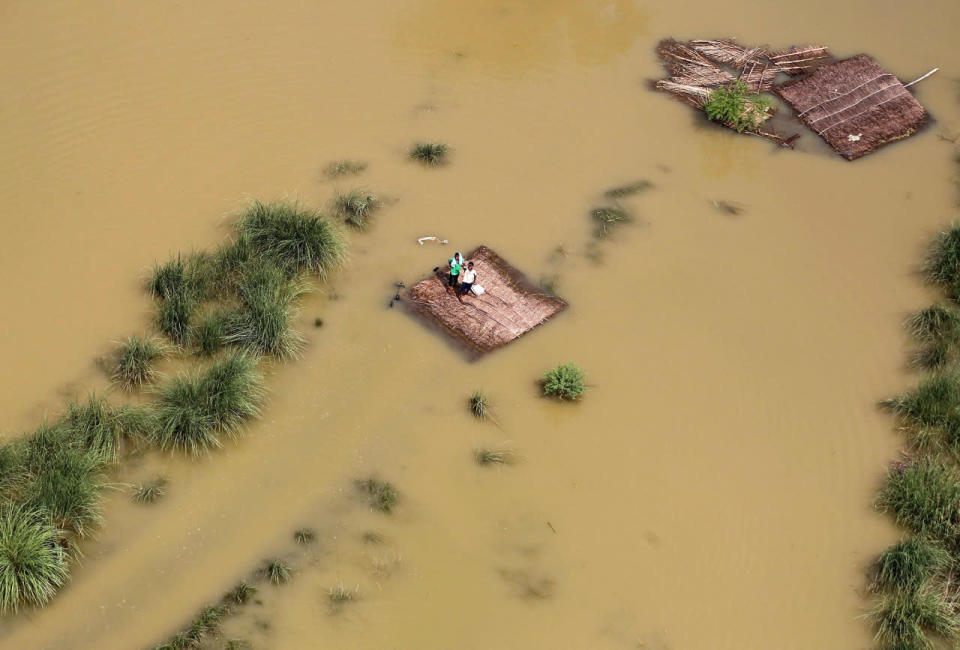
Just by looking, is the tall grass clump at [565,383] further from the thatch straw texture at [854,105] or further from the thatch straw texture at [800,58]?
the thatch straw texture at [800,58]

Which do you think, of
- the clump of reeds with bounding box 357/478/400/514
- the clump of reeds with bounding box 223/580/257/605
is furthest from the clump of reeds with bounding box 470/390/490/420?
the clump of reeds with bounding box 223/580/257/605

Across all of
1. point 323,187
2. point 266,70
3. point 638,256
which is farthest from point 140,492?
point 266,70

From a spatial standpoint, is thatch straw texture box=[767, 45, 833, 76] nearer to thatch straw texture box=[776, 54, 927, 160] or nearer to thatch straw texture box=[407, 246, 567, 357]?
thatch straw texture box=[776, 54, 927, 160]

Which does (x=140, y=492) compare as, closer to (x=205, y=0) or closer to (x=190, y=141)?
(x=190, y=141)

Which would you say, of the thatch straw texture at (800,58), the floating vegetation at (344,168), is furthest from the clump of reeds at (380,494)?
the thatch straw texture at (800,58)

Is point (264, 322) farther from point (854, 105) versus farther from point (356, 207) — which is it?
point (854, 105)

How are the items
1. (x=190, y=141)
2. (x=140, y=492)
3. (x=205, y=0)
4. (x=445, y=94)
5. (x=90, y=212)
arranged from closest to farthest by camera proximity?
(x=140, y=492), (x=90, y=212), (x=190, y=141), (x=445, y=94), (x=205, y=0)

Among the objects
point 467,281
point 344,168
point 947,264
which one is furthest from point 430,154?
point 947,264
